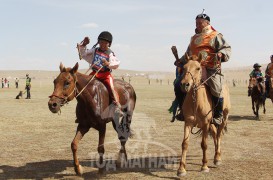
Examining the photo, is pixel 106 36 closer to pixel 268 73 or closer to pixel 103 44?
pixel 103 44

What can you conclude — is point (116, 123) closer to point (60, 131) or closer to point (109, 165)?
point (109, 165)

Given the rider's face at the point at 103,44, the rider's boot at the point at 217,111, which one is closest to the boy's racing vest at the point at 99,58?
the rider's face at the point at 103,44

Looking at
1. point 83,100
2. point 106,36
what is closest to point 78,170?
point 83,100

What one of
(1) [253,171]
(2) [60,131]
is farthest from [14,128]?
(1) [253,171]

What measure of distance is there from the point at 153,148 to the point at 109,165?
7.41 ft

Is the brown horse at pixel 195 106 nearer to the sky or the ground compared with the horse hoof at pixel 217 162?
nearer to the sky

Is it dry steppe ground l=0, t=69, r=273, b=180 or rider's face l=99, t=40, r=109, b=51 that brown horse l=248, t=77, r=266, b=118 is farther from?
rider's face l=99, t=40, r=109, b=51

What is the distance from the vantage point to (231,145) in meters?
10.7

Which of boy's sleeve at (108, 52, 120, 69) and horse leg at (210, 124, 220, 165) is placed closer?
boy's sleeve at (108, 52, 120, 69)

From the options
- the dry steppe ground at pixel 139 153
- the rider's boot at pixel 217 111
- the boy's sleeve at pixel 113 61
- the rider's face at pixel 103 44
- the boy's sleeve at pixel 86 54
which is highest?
the rider's face at pixel 103 44

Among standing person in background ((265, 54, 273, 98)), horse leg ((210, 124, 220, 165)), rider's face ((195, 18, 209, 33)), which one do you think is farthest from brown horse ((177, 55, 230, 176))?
standing person in background ((265, 54, 273, 98))

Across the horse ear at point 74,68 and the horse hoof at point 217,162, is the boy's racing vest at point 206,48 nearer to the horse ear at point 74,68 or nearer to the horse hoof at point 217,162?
the horse hoof at point 217,162

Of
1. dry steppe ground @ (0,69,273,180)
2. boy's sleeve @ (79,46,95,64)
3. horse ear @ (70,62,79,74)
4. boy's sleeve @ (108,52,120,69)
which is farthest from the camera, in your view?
boy's sleeve @ (79,46,95,64)

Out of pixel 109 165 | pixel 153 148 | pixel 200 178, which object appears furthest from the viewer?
pixel 153 148
